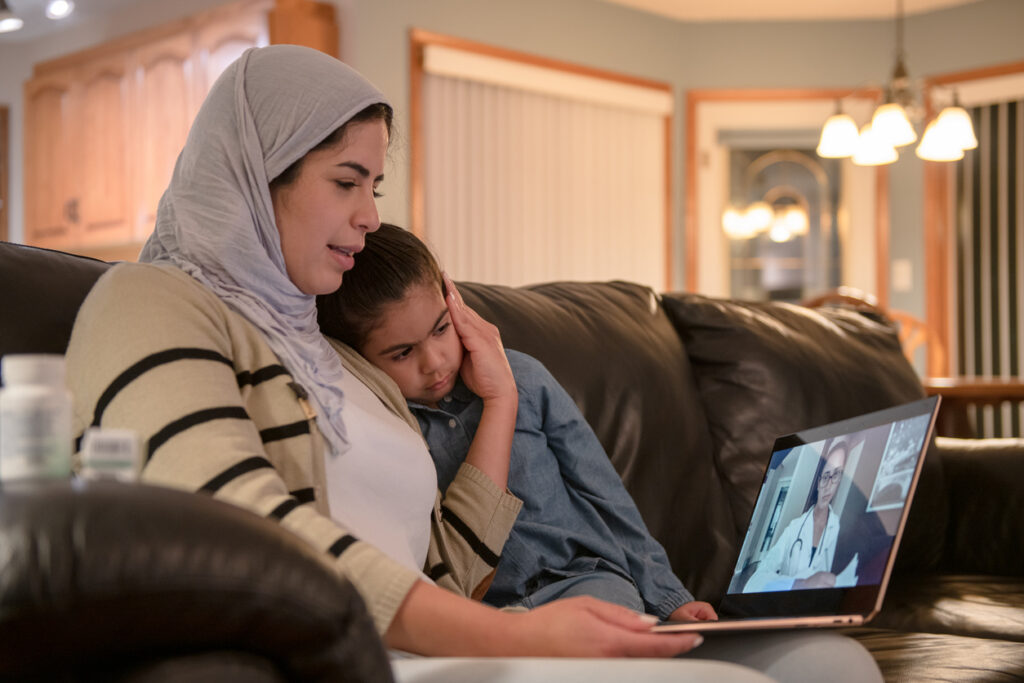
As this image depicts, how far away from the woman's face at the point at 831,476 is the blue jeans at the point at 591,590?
0.37 meters

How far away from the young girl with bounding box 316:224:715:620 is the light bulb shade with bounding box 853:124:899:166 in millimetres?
2498

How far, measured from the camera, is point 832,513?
105 cm

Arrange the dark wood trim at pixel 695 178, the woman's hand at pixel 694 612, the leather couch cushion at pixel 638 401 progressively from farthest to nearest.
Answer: the dark wood trim at pixel 695 178
the leather couch cushion at pixel 638 401
the woman's hand at pixel 694 612

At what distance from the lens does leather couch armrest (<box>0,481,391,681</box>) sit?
0.62 metres

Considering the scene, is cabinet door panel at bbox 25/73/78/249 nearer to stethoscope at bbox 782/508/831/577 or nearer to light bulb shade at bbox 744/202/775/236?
light bulb shade at bbox 744/202/775/236

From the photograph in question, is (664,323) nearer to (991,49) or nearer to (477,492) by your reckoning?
(477,492)

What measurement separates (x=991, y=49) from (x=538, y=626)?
5.30m

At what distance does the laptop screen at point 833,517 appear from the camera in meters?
0.98

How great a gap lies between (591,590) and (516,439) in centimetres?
23

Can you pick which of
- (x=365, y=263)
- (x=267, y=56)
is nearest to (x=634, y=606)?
(x=365, y=263)

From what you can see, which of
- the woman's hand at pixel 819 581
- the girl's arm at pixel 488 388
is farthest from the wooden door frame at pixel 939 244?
the woman's hand at pixel 819 581

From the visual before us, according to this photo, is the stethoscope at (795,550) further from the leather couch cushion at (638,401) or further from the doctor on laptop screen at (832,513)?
the leather couch cushion at (638,401)

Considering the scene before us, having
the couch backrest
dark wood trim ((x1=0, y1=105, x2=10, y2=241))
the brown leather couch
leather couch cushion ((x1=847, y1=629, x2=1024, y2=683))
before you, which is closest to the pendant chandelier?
the brown leather couch

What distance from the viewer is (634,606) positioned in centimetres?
140
